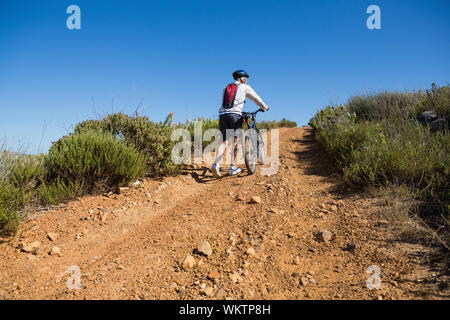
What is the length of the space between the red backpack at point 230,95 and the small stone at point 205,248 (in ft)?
11.6

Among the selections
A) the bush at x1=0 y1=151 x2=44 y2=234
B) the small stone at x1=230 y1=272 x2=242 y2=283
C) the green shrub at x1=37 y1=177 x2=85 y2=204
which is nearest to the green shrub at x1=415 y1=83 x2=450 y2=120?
the small stone at x1=230 y1=272 x2=242 y2=283

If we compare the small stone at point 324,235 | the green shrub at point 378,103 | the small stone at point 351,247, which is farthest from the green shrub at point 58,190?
the green shrub at point 378,103

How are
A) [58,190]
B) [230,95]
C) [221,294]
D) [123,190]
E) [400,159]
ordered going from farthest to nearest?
[230,95] → [123,190] → [400,159] → [58,190] → [221,294]

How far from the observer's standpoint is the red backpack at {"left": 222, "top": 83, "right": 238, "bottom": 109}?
625cm

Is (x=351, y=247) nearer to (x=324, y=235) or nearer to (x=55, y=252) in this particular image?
(x=324, y=235)

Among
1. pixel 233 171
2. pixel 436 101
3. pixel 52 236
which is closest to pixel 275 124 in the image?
pixel 436 101

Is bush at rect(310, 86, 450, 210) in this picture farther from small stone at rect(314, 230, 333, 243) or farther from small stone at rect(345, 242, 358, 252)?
small stone at rect(314, 230, 333, 243)

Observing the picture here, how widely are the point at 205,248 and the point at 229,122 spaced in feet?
11.4

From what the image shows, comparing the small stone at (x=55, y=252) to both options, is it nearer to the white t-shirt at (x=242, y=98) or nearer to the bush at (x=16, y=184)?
the bush at (x=16, y=184)

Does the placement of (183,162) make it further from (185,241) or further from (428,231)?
(428,231)

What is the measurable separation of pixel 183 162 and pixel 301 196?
3.16 meters

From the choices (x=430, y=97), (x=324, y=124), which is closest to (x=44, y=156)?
(x=324, y=124)

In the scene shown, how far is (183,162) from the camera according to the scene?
7090mm

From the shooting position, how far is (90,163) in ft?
17.2
